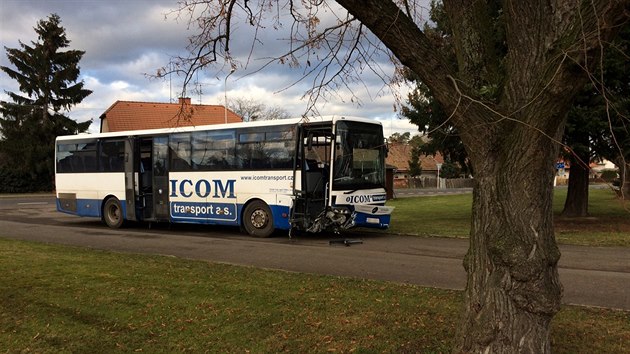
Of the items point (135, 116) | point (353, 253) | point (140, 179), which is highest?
point (135, 116)

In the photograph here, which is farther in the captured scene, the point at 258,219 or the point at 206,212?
the point at 206,212

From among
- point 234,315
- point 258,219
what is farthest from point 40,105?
point 234,315

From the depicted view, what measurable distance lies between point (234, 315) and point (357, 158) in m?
8.50

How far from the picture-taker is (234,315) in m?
5.56

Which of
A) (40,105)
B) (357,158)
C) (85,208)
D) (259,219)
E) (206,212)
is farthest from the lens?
(40,105)

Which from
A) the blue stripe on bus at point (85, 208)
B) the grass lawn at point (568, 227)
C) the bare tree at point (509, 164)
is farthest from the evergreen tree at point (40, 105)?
the bare tree at point (509, 164)

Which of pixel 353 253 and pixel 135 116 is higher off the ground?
pixel 135 116

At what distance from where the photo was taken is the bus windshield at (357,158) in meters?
13.3

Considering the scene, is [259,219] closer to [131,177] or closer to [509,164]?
[131,177]

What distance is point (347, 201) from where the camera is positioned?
13.3 m

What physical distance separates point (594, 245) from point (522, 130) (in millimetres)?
10102

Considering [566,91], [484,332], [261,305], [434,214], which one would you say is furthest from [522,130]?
[434,214]

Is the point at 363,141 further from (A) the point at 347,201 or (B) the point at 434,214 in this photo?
(B) the point at 434,214

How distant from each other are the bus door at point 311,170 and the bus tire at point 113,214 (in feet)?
23.7
